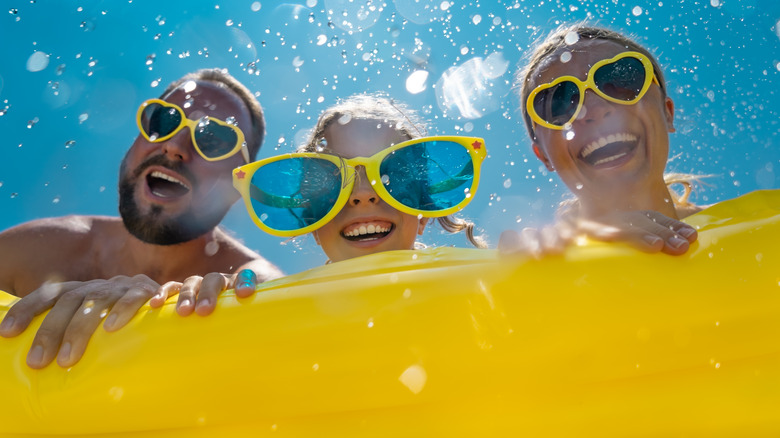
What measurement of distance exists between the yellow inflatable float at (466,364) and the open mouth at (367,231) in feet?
5.12

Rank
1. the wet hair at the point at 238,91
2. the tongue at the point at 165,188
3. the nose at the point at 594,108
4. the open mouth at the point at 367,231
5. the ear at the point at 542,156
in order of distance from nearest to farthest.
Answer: the open mouth at the point at 367,231
the nose at the point at 594,108
the ear at the point at 542,156
the tongue at the point at 165,188
the wet hair at the point at 238,91

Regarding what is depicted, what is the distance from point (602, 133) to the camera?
3.15 metres

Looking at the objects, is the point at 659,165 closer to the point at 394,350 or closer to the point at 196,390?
the point at 394,350

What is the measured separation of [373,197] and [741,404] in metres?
1.90

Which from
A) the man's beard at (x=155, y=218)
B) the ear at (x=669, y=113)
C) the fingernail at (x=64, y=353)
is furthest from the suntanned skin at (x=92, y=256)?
the ear at (x=669, y=113)

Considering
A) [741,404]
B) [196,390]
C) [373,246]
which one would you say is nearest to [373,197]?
[373,246]

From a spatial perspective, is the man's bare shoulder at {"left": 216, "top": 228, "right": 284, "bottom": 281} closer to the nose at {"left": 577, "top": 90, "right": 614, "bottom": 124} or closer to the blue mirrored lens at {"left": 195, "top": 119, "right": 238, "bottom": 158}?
the blue mirrored lens at {"left": 195, "top": 119, "right": 238, "bottom": 158}

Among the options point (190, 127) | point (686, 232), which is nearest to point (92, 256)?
point (190, 127)

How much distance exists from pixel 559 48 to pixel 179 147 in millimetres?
2999

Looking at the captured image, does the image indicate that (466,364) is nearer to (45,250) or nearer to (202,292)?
(202,292)

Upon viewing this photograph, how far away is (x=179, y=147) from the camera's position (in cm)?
413

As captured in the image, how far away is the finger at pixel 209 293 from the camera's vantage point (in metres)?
1.28

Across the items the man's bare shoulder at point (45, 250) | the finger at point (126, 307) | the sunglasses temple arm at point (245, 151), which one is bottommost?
the finger at point (126, 307)

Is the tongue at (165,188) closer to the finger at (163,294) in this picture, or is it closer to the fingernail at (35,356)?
the finger at (163,294)
